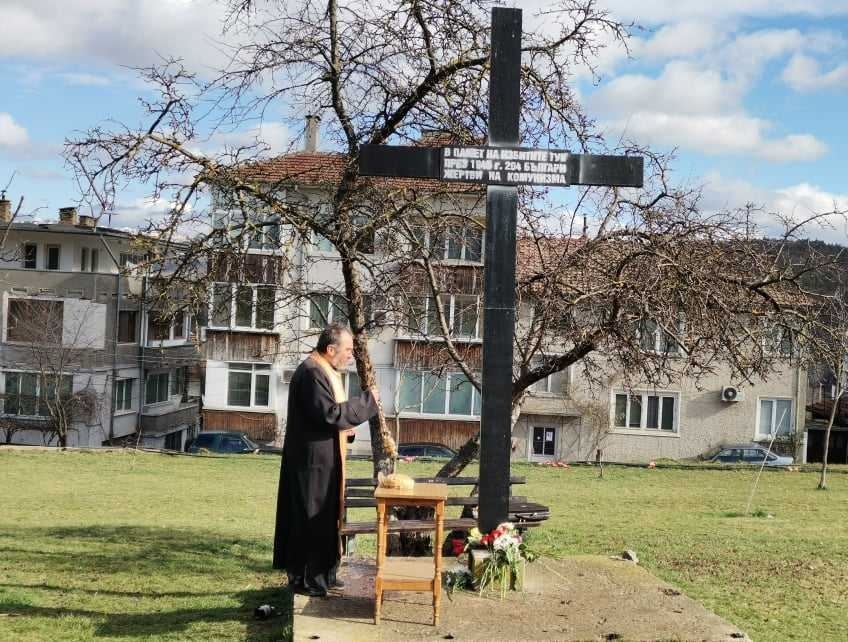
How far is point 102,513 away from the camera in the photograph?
57.3 ft

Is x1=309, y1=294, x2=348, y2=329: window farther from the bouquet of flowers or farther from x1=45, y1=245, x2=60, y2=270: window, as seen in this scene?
x1=45, y1=245, x2=60, y2=270: window

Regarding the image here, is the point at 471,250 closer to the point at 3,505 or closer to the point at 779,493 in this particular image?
the point at 3,505

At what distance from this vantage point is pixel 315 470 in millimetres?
7664

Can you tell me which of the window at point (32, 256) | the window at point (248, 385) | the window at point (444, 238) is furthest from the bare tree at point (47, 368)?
the window at point (444, 238)

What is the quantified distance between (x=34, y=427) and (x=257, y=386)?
1016 cm

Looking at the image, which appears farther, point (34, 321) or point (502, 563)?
point (34, 321)

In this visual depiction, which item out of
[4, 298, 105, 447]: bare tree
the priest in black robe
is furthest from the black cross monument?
[4, 298, 105, 447]: bare tree

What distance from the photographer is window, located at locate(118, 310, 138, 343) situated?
48.7 meters

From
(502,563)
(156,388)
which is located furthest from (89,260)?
(502,563)

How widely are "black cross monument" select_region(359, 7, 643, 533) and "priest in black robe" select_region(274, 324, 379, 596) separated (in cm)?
120

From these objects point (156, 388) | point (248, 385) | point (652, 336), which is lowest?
point (156, 388)

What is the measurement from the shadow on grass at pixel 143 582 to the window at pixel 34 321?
32.8 m

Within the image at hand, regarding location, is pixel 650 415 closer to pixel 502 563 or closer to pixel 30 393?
pixel 30 393

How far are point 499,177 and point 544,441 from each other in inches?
1482
